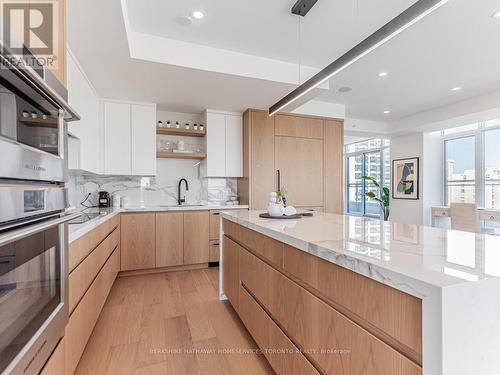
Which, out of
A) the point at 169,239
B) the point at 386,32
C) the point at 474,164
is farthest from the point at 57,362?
the point at 474,164

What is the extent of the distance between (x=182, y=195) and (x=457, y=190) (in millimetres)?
5593

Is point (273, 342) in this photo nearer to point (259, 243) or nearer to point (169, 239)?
point (259, 243)

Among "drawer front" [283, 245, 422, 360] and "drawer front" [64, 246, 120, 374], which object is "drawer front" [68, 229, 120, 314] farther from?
"drawer front" [283, 245, 422, 360]

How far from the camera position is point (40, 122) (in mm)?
936

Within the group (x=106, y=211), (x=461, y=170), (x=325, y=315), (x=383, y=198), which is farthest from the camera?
(x=383, y=198)

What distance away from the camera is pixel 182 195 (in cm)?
438

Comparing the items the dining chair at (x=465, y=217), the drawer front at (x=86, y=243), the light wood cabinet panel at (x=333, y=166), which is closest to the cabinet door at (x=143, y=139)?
the drawer front at (x=86, y=243)

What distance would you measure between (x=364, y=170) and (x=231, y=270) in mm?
6614

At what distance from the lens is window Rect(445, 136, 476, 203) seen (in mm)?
5336

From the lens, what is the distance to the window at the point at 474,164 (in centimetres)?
500

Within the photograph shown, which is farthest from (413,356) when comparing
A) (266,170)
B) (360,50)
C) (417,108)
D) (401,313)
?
(417,108)

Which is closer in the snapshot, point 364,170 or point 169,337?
point 169,337

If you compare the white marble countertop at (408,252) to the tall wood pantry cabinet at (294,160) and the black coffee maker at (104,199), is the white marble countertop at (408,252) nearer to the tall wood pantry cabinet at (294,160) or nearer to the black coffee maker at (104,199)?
the tall wood pantry cabinet at (294,160)

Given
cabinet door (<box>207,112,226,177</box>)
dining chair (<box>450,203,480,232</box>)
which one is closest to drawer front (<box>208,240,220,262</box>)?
cabinet door (<box>207,112,226,177</box>)
